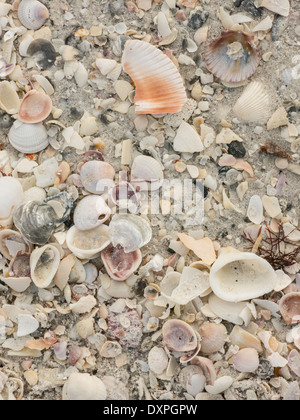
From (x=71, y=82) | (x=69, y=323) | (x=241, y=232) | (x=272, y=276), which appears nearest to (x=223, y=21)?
(x=71, y=82)

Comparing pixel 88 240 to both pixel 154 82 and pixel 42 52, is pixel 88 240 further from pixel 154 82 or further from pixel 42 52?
pixel 42 52

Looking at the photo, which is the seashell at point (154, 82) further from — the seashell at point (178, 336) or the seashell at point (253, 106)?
the seashell at point (178, 336)

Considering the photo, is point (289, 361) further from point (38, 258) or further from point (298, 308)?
point (38, 258)

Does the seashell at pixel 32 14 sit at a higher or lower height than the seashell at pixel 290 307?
higher

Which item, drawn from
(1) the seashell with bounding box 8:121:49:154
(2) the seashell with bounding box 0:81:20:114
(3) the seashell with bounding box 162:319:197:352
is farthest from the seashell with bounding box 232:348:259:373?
(2) the seashell with bounding box 0:81:20:114

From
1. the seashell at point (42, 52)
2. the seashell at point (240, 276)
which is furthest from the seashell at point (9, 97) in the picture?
the seashell at point (240, 276)
